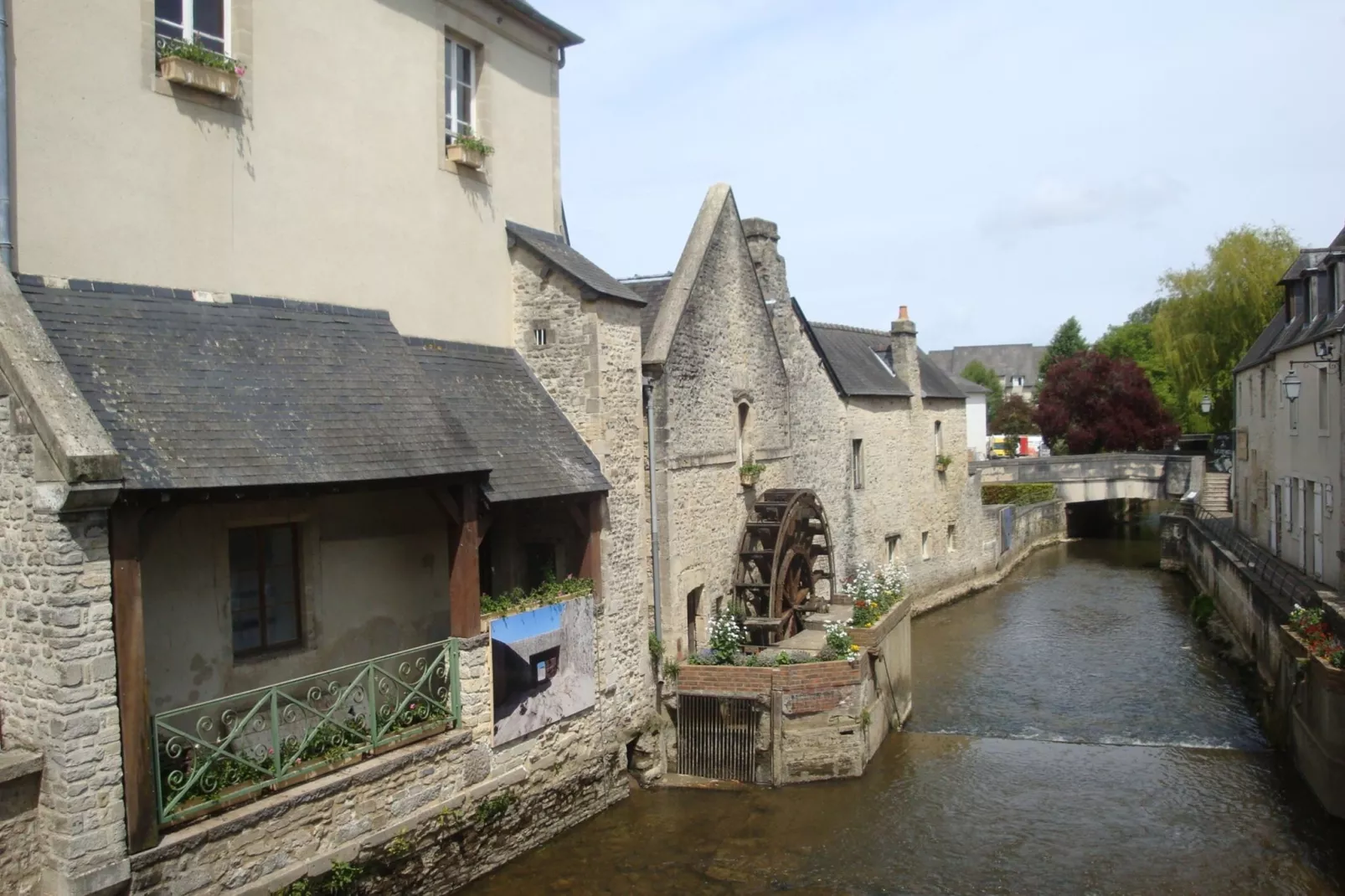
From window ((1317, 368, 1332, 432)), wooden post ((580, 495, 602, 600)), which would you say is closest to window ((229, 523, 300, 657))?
wooden post ((580, 495, 602, 600))

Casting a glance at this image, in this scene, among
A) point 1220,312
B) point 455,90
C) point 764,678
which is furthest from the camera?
point 1220,312

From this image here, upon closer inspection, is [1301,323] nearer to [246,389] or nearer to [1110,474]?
[1110,474]

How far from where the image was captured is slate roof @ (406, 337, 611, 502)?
33.8ft

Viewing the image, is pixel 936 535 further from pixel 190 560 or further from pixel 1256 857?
pixel 190 560

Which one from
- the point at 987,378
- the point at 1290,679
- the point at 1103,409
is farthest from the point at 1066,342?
the point at 1290,679

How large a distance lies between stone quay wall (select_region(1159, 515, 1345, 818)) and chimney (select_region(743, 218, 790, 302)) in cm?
907

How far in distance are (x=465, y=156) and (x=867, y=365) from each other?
1446 centimetres

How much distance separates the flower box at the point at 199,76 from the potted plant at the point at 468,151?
105 inches

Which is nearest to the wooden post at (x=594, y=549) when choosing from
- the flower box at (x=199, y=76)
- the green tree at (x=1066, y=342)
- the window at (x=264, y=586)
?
the window at (x=264, y=586)

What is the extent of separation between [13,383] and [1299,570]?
18980 mm

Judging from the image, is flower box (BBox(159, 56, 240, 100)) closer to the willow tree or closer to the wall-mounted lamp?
the wall-mounted lamp

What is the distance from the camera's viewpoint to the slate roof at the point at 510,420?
1029 centimetres

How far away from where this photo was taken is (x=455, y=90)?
37.6ft

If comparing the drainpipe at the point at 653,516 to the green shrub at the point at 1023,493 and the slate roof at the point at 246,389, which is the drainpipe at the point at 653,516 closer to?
the slate roof at the point at 246,389
